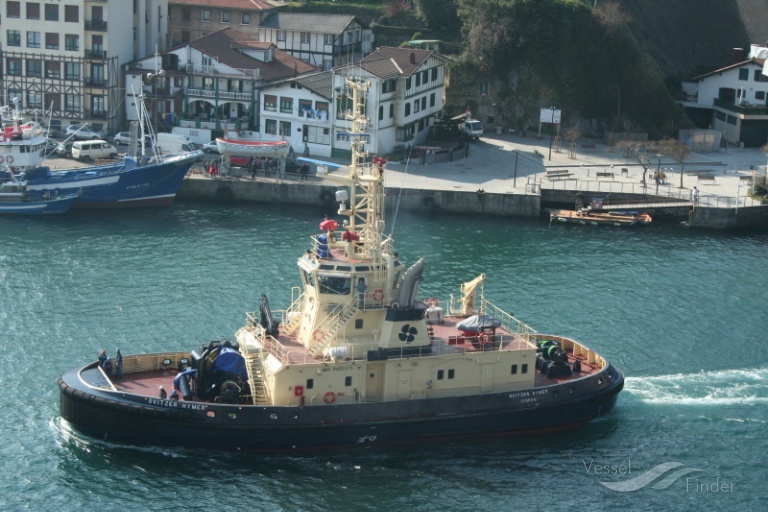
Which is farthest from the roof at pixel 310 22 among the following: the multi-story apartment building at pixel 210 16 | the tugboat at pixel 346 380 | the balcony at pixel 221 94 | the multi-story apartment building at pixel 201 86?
the tugboat at pixel 346 380

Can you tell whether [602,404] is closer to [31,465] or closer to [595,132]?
[31,465]

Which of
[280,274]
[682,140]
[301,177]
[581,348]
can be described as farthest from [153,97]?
[581,348]

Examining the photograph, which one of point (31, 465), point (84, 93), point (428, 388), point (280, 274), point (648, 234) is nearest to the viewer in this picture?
point (31, 465)

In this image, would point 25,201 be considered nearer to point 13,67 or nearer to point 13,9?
point 13,67

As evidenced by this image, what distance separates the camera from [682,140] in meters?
74.7

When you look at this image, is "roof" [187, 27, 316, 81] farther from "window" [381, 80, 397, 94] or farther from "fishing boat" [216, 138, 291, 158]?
"fishing boat" [216, 138, 291, 158]

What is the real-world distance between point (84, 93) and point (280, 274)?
89.8 feet

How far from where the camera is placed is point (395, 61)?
7106 cm

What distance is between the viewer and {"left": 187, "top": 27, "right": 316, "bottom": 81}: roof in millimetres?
72750

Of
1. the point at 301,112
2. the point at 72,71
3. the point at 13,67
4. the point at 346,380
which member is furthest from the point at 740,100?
the point at 346,380

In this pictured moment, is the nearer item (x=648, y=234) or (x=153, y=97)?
(x=648, y=234)

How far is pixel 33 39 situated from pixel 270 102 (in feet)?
Answer: 46.6

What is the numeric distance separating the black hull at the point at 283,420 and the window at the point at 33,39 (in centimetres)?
A: 4035

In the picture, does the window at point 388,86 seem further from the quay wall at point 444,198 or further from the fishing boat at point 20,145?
the fishing boat at point 20,145
